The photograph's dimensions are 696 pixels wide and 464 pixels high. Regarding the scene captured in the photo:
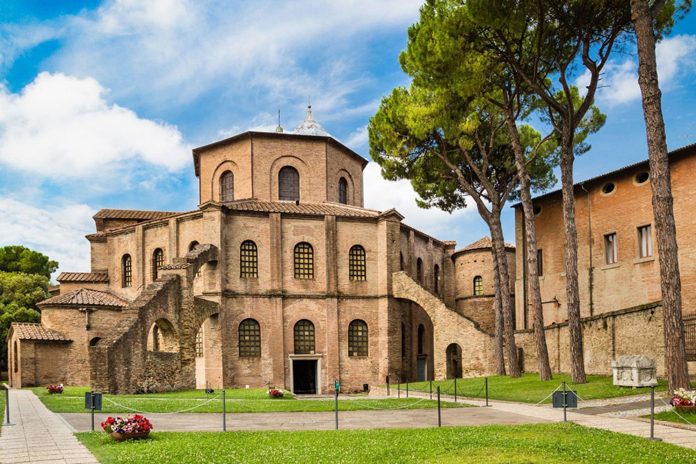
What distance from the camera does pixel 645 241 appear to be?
28.7 m

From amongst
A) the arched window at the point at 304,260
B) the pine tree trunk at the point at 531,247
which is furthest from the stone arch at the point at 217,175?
the pine tree trunk at the point at 531,247

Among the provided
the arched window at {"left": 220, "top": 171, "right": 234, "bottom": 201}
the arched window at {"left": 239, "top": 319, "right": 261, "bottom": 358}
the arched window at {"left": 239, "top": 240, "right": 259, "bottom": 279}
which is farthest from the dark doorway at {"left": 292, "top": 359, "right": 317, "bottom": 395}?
the arched window at {"left": 220, "top": 171, "right": 234, "bottom": 201}

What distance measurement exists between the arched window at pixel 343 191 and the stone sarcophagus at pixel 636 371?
21.7 meters

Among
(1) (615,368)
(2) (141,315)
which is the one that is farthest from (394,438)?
(2) (141,315)

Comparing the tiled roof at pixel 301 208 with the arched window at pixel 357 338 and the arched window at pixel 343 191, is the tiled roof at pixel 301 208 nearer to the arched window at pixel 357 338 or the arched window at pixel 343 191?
the arched window at pixel 343 191

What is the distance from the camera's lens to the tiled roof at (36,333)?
32.1 m

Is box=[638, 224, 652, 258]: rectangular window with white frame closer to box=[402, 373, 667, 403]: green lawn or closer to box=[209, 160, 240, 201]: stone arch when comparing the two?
box=[402, 373, 667, 403]: green lawn

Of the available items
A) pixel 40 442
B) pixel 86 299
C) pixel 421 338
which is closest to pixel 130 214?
pixel 86 299

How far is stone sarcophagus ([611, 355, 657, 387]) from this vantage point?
62.5ft

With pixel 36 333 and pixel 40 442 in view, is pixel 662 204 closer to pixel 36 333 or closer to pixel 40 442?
pixel 40 442

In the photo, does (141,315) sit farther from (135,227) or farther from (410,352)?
(410,352)

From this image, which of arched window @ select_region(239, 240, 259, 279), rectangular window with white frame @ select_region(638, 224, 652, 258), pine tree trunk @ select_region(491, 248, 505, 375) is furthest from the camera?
arched window @ select_region(239, 240, 259, 279)

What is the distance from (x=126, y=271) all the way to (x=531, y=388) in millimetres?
23417

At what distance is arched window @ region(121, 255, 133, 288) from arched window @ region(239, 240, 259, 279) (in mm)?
7658
